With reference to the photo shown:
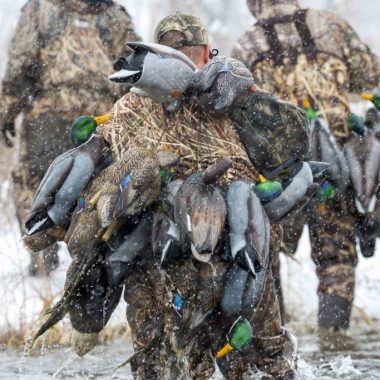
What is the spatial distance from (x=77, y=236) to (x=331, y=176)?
2807 millimetres

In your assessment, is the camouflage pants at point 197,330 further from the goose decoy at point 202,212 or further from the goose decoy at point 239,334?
the goose decoy at point 202,212

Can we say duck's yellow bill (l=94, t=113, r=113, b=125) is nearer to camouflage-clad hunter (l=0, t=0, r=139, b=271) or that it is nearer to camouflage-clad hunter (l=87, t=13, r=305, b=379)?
camouflage-clad hunter (l=87, t=13, r=305, b=379)

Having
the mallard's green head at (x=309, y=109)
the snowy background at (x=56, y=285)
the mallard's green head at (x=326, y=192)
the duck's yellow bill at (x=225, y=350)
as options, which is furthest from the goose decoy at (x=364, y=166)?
the duck's yellow bill at (x=225, y=350)

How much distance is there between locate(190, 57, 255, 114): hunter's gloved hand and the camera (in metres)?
4.23

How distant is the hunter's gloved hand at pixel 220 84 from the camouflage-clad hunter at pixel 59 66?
307 cm

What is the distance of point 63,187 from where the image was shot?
4297 mm

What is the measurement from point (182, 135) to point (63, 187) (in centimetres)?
51

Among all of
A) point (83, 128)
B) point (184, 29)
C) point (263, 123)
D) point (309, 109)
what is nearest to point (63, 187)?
point (83, 128)

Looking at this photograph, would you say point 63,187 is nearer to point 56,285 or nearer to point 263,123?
point 263,123

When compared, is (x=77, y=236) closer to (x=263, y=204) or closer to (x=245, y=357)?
(x=263, y=204)

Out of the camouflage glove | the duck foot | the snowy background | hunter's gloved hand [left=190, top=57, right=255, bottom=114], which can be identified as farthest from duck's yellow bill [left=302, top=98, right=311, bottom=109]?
the duck foot

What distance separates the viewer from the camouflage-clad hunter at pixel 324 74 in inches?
275

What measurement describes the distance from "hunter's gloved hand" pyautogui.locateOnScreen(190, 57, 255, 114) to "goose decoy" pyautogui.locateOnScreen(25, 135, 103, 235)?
0.48 meters

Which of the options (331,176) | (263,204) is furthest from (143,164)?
(331,176)
